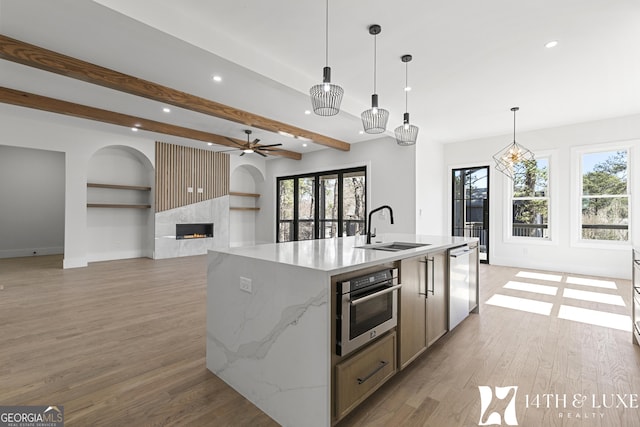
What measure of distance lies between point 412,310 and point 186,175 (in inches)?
290

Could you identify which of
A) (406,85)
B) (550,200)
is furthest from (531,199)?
(406,85)

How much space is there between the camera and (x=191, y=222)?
812 cm

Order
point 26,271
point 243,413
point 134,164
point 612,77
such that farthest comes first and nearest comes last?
1. point 134,164
2. point 26,271
3. point 612,77
4. point 243,413

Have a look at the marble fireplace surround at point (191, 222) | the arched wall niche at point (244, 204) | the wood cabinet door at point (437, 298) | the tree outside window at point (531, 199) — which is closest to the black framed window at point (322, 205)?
the arched wall niche at point (244, 204)

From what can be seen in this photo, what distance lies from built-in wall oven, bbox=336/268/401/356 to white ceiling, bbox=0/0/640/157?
7.58 feet

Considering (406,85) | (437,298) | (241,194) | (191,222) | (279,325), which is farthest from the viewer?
(241,194)

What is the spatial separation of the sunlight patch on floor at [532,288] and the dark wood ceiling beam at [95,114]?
254 inches

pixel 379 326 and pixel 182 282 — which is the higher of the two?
pixel 379 326

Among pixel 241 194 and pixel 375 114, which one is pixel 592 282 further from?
pixel 241 194

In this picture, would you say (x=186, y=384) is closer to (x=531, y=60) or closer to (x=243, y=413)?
(x=243, y=413)

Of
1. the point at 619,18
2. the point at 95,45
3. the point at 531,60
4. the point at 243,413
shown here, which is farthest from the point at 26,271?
the point at 619,18

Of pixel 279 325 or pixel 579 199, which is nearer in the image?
pixel 279 325

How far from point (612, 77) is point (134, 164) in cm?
930

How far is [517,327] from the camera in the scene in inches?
123
